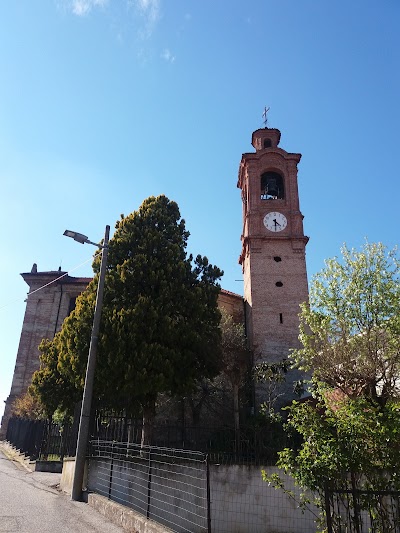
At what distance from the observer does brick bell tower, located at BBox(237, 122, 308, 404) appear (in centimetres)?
2619

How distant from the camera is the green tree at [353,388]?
5.31 meters

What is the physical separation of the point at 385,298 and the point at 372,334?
1215 mm

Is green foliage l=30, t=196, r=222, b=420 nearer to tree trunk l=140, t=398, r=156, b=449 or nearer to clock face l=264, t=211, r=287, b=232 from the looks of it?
tree trunk l=140, t=398, r=156, b=449

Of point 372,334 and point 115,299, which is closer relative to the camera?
point 372,334

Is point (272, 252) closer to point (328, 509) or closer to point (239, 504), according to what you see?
point (239, 504)

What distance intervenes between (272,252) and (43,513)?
22747mm

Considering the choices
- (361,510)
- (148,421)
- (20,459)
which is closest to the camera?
(361,510)

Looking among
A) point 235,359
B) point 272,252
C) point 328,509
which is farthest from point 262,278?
point 328,509

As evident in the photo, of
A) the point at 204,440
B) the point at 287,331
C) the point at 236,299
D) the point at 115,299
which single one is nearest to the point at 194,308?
the point at 115,299

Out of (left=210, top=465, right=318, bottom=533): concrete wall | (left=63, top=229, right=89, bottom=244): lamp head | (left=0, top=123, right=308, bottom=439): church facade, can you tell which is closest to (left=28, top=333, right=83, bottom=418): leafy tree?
(left=210, top=465, right=318, bottom=533): concrete wall

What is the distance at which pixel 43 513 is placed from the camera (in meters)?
7.76

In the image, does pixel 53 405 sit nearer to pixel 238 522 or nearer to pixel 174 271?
pixel 174 271

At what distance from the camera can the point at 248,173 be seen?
3092 cm

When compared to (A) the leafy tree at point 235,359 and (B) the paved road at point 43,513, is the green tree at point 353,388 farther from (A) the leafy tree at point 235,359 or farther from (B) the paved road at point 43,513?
(A) the leafy tree at point 235,359
